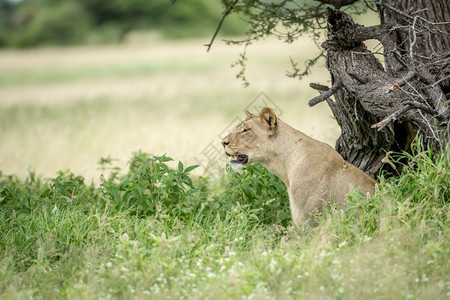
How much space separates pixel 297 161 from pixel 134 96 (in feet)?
55.5

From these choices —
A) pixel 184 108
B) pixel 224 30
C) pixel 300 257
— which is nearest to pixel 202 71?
pixel 184 108

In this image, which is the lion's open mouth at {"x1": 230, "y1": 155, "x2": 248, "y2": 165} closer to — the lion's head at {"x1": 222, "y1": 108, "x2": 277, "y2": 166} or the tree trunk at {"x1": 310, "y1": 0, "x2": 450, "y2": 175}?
the lion's head at {"x1": 222, "y1": 108, "x2": 277, "y2": 166}

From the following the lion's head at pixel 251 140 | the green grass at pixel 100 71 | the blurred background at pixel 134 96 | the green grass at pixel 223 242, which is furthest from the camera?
the green grass at pixel 100 71

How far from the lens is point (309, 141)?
661 cm

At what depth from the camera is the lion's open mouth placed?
672 centimetres

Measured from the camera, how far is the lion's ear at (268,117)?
6.55 meters

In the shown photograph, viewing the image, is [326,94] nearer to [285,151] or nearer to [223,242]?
[285,151]

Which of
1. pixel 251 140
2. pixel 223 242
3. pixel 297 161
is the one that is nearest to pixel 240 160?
pixel 251 140

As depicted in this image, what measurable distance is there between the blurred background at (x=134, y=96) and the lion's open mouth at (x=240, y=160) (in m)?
1.46

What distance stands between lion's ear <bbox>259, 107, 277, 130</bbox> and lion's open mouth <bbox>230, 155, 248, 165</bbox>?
1.26 feet

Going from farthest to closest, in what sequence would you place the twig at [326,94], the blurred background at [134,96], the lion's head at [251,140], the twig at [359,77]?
the blurred background at [134,96], the lion's head at [251,140], the twig at [359,77], the twig at [326,94]

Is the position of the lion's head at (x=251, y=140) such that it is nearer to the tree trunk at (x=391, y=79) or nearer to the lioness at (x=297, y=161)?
the lioness at (x=297, y=161)

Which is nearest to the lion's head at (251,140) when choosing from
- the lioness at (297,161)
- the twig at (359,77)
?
the lioness at (297,161)

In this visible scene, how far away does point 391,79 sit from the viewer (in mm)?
6555
